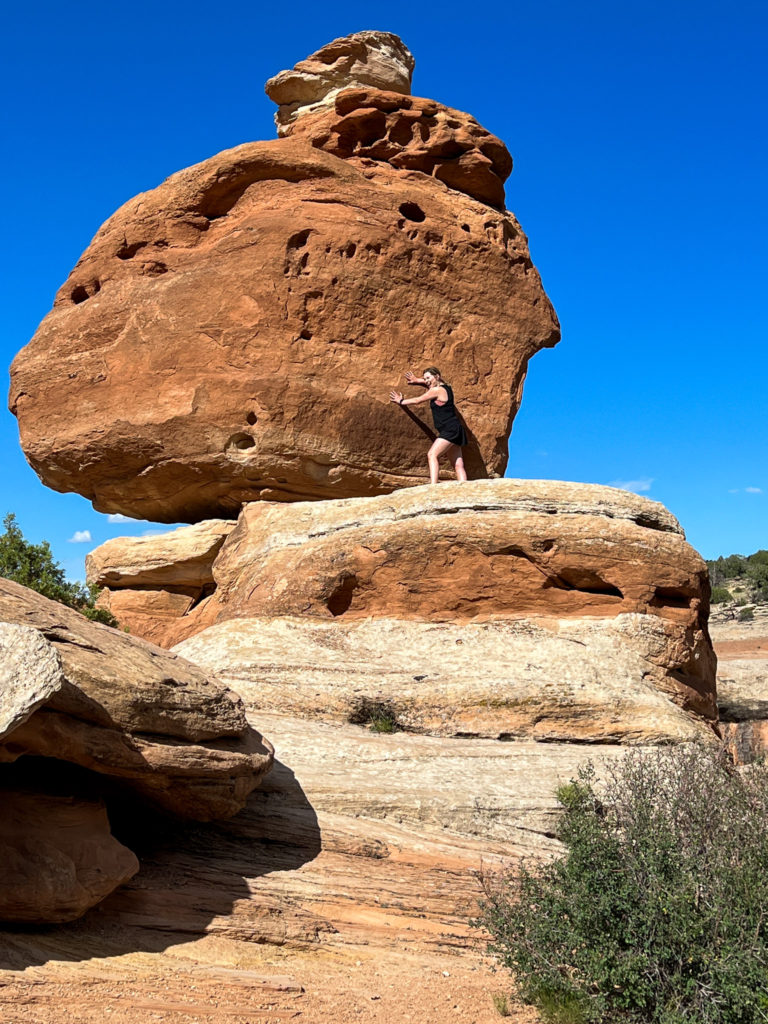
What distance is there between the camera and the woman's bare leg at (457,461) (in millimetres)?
13227

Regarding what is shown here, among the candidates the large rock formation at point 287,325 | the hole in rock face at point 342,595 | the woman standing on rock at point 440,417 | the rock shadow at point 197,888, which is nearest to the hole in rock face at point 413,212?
the large rock formation at point 287,325

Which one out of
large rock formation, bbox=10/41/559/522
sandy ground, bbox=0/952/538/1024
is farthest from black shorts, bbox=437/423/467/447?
sandy ground, bbox=0/952/538/1024

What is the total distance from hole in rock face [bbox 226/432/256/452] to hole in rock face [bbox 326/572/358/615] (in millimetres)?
2831

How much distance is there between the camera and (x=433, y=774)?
868 centimetres

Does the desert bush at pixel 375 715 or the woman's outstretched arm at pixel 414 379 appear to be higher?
the woman's outstretched arm at pixel 414 379

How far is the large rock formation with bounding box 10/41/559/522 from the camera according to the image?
44.3ft

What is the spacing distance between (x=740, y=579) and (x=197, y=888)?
46790mm

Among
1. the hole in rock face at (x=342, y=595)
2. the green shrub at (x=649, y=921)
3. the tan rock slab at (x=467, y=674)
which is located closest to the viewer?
the green shrub at (x=649, y=921)

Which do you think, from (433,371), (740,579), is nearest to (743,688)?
(433,371)

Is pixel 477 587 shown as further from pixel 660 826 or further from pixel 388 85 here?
pixel 388 85

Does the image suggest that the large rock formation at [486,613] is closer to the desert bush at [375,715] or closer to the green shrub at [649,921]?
the desert bush at [375,715]

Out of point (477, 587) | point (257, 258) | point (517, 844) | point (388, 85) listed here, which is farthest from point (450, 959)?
point (388, 85)

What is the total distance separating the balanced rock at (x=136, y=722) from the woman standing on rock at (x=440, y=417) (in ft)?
21.5

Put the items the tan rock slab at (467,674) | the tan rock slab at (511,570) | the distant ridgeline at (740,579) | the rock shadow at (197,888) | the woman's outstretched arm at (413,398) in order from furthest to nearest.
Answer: the distant ridgeline at (740,579) → the woman's outstretched arm at (413,398) → the tan rock slab at (511,570) → the tan rock slab at (467,674) → the rock shadow at (197,888)
